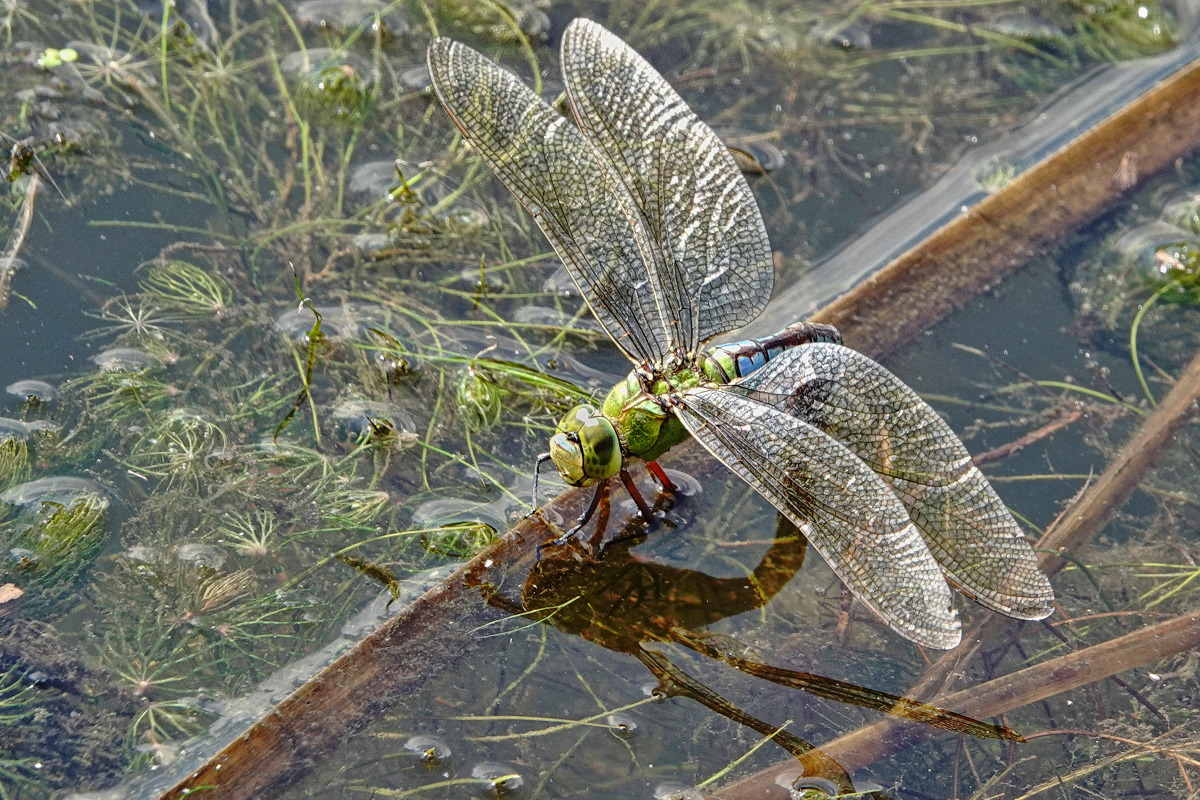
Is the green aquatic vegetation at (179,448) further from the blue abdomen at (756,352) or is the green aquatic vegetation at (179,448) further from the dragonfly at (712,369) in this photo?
the blue abdomen at (756,352)

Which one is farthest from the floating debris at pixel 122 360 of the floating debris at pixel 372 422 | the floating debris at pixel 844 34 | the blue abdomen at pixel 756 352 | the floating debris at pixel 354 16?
the floating debris at pixel 844 34

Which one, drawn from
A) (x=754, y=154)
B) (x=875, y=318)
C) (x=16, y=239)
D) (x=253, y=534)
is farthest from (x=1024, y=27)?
(x=16, y=239)

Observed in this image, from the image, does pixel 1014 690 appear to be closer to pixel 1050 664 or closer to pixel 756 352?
pixel 1050 664

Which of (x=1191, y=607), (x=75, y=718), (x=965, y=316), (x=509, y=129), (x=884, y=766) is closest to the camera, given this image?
(x=75, y=718)

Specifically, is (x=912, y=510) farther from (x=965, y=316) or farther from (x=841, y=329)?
(x=965, y=316)

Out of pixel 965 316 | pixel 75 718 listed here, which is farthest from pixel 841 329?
pixel 75 718

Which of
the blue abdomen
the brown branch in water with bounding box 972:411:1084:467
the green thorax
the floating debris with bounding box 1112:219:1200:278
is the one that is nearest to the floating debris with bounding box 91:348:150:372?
the green thorax
